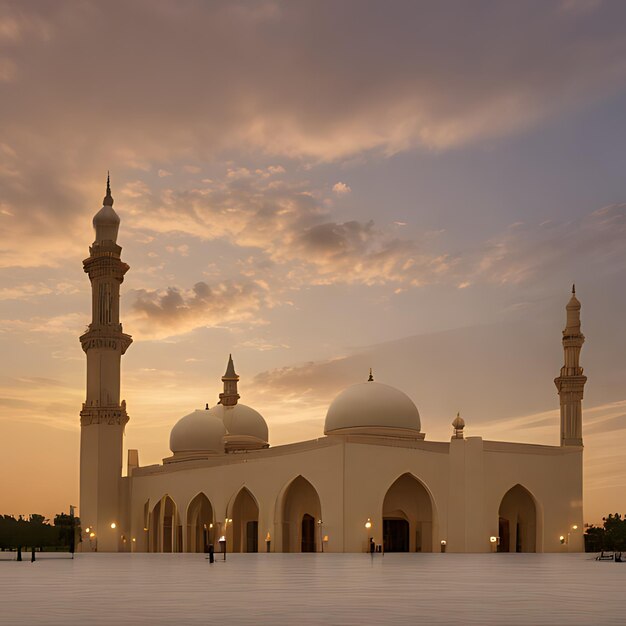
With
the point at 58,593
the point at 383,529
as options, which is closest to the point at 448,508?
the point at 383,529

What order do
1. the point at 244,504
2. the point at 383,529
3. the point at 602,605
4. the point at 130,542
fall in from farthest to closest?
the point at 130,542
the point at 244,504
the point at 383,529
the point at 602,605

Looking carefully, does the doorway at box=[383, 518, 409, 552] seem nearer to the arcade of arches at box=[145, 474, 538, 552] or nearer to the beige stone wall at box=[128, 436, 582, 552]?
the arcade of arches at box=[145, 474, 538, 552]

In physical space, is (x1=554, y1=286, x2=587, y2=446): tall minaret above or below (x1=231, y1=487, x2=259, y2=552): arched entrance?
above

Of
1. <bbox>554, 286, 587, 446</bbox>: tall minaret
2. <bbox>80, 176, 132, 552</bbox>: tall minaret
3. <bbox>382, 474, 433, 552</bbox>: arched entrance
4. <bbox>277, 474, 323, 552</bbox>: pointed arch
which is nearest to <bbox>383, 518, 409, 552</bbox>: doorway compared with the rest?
<bbox>382, 474, 433, 552</bbox>: arched entrance

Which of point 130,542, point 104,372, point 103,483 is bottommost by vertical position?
point 130,542

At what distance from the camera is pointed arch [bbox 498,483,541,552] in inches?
1956

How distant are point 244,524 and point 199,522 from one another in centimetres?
464

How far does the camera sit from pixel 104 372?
55.7 meters

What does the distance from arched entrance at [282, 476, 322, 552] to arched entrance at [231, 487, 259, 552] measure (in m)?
4.27

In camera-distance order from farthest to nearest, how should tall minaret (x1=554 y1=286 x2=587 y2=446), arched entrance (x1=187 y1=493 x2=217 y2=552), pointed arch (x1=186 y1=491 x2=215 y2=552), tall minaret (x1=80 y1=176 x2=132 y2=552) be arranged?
arched entrance (x1=187 y1=493 x2=217 y2=552) < pointed arch (x1=186 y1=491 x2=215 y2=552) < tall minaret (x1=80 y1=176 x2=132 y2=552) < tall minaret (x1=554 y1=286 x2=587 y2=446)

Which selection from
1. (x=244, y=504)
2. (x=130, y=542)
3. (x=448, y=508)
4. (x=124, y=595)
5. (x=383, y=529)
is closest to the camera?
(x=124, y=595)

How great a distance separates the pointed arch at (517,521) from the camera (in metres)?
49.7

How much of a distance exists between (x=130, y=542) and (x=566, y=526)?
2512cm

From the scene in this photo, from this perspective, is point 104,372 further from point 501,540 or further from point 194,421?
point 501,540
